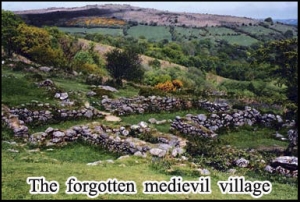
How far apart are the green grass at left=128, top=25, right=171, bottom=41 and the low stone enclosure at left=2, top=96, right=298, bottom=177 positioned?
97090mm

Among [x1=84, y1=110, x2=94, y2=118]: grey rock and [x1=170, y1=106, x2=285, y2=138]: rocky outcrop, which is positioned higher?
[x1=84, y1=110, x2=94, y2=118]: grey rock

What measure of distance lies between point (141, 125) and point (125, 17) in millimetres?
99280

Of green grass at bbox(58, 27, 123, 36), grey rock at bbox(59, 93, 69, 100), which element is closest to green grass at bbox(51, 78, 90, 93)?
grey rock at bbox(59, 93, 69, 100)

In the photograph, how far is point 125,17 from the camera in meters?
123

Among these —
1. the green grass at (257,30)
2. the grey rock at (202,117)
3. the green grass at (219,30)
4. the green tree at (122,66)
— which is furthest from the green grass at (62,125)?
the green grass at (219,30)

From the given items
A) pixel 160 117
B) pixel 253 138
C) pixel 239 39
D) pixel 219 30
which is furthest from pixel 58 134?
pixel 219 30

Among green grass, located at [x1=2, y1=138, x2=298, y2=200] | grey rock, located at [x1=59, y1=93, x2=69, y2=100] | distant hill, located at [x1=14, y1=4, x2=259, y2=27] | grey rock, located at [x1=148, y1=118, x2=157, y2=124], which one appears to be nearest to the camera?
green grass, located at [x1=2, y1=138, x2=298, y2=200]

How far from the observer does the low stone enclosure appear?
79.4 feet

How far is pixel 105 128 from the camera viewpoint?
2681 cm

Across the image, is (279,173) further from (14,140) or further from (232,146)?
(14,140)

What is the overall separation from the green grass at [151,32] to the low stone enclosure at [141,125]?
97090mm

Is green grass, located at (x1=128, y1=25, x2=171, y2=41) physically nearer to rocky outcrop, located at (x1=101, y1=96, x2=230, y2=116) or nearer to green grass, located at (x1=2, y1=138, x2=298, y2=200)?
rocky outcrop, located at (x1=101, y1=96, x2=230, y2=116)

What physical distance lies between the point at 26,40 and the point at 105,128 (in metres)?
28.3

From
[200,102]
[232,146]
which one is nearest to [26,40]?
[200,102]
